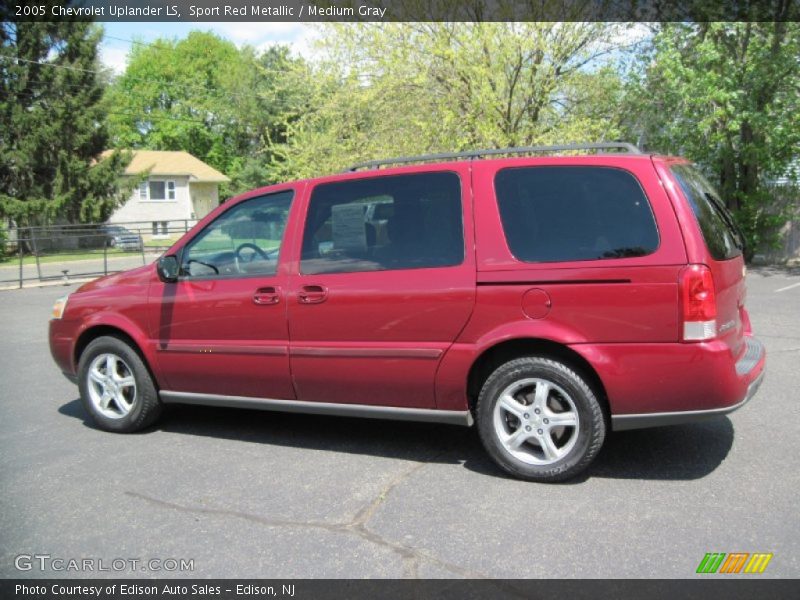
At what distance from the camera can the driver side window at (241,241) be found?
4895 mm

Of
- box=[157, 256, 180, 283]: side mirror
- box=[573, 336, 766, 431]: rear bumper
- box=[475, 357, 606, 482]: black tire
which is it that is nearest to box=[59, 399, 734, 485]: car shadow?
box=[475, 357, 606, 482]: black tire

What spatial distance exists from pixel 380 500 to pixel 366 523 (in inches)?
12.0

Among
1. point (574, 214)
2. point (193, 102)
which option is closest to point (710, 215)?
point (574, 214)

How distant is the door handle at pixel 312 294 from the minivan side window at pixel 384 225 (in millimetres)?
116

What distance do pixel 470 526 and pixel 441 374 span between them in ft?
3.23

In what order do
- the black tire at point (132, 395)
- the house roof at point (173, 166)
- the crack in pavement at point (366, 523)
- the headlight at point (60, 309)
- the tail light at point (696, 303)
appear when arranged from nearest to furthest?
the crack in pavement at point (366, 523) → the tail light at point (696, 303) → the black tire at point (132, 395) → the headlight at point (60, 309) → the house roof at point (173, 166)

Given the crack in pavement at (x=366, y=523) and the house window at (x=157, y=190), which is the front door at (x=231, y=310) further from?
the house window at (x=157, y=190)

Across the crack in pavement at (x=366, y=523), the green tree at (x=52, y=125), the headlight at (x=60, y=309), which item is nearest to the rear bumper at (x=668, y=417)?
the crack in pavement at (x=366, y=523)

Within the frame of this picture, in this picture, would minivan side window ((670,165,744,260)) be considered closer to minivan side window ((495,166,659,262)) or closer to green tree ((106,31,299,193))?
minivan side window ((495,166,659,262))

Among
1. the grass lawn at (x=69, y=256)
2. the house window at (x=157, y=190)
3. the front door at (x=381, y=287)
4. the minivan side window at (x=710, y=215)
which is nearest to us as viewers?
the minivan side window at (x=710, y=215)

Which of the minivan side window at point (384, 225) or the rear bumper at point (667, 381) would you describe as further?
the minivan side window at point (384, 225)

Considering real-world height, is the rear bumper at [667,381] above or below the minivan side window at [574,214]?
below

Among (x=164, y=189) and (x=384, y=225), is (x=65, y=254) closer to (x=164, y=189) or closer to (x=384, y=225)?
(x=384, y=225)
